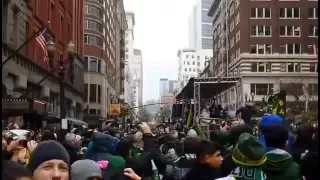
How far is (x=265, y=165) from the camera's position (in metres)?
4.90

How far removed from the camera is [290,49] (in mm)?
85312

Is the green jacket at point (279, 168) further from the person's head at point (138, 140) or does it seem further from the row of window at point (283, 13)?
the row of window at point (283, 13)

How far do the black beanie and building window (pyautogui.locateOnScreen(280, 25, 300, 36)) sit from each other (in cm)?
8432

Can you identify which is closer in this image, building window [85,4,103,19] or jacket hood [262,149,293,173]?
jacket hood [262,149,293,173]

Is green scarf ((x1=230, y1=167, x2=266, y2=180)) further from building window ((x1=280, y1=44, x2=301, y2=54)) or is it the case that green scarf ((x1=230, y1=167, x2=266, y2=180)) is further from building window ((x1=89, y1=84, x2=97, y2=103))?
building window ((x1=280, y1=44, x2=301, y2=54))

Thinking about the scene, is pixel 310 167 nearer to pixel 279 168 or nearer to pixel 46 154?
pixel 279 168

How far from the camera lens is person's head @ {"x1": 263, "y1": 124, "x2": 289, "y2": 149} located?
5.30m

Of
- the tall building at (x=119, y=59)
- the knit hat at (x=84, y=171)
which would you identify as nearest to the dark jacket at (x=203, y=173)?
the knit hat at (x=84, y=171)

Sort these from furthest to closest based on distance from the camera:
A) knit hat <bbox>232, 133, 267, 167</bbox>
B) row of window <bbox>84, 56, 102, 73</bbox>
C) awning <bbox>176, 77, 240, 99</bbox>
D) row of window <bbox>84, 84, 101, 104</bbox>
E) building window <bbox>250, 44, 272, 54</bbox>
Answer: building window <bbox>250, 44, 272, 54</bbox> < row of window <bbox>84, 56, 102, 73</bbox> < row of window <bbox>84, 84, 101, 104</bbox> < awning <bbox>176, 77, 240, 99</bbox> < knit hat <bbox>232, 133, 267, 167</bbox>

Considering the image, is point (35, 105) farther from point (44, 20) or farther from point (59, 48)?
point (59, 48)

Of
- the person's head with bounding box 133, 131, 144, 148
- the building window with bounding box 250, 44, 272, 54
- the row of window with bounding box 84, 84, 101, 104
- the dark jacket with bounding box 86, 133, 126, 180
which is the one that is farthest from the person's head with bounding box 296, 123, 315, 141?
the building window with bounding box 250, 44, 272, 54

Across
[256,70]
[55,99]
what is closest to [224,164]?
[55,99]

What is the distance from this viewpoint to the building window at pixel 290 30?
85000 mm

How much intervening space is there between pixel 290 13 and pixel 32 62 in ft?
191
